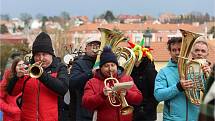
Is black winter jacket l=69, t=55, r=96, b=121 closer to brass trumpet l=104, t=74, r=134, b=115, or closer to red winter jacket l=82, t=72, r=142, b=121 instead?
red winter jacket l=82, t=72, r=142, b=121

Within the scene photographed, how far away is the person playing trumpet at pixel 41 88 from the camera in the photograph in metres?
5.08

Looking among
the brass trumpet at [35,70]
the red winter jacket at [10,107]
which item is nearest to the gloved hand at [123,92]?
the brass trumpet at [35,70]

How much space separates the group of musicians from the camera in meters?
4.76

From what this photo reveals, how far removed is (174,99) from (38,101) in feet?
4.43

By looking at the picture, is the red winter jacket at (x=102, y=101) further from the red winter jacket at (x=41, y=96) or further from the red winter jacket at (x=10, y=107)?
the red winter jacket at (x=10, y=107)

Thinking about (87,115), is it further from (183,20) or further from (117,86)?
(183,20)

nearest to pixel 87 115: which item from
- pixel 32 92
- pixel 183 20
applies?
pixel 32 92

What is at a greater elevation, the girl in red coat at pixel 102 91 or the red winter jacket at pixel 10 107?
the girl in red coat at pixel 102 91

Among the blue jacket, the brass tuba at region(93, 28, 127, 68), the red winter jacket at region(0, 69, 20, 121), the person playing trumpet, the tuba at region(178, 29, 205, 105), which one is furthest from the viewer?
the brass tuba at region(93, 28, 127, 68)

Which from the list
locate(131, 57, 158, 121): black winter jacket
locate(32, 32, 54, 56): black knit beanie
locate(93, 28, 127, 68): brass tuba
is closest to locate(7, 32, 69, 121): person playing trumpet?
locate(32, 32, 54, 56): black knit beanie

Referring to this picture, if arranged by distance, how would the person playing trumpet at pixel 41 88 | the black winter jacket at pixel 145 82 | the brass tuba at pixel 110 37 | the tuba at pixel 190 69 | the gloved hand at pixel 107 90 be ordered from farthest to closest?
the black winter jacket at pixel 145 82, the brass tuba at pixel 110 37, the person playing trumpet at pixel 41 88, the tuba at pixel 190 69, the gloved hand at pixel 107 90

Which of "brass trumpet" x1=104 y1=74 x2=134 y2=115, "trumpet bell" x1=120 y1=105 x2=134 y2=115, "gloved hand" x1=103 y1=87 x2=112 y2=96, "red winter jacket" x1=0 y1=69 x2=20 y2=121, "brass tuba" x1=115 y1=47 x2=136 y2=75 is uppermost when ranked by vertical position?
"brass tuba" x1=115 y1=47 x2=136 y2=75

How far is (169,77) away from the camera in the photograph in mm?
4969

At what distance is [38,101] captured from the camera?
5086mm
